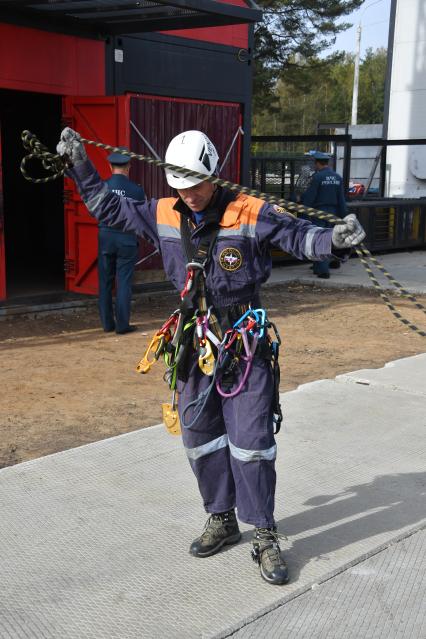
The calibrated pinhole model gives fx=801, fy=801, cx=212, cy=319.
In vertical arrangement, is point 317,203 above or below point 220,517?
above

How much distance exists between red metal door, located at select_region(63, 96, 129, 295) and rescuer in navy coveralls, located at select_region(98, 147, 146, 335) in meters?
1.53

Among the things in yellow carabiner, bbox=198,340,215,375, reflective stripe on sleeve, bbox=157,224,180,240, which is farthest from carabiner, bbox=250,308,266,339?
reflective stripe on sleeve, bbox=157,224,180,240

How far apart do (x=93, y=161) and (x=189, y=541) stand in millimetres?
7388

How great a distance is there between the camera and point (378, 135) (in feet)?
105

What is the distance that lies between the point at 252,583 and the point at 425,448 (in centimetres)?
206

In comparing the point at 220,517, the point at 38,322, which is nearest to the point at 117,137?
the point at 38,322

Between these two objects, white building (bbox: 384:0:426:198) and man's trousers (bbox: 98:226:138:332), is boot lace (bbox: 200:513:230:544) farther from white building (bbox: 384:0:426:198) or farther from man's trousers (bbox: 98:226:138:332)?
white building (bbox: 384:0:426:198)

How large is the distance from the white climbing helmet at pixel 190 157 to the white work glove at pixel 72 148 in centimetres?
45

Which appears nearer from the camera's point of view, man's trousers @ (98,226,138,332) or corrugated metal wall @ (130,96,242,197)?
man's trousers @ (98,226,138,332)

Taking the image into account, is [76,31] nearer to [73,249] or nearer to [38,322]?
[73,249]

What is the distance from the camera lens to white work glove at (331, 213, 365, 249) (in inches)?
126

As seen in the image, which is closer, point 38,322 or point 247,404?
point 247,404

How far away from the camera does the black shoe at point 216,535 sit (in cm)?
367

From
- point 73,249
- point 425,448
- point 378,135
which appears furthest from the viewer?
point 378,135
